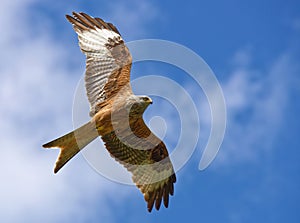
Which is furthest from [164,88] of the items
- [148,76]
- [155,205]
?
[155,205]

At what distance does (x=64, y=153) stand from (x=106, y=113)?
3.79 feet

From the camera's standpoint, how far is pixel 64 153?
38.2 ft

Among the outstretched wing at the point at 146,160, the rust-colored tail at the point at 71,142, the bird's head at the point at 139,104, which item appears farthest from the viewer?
the outstretched wing at the point at 146,160

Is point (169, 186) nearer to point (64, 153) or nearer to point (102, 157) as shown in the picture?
point (102, 157)

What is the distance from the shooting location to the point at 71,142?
11562 millimetres

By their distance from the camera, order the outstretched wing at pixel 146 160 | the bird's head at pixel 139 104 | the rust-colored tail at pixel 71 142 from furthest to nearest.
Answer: the outstretched wing at pixel 146 160, the bird's head at pixel 139 104, the rust-colored tail at pixel 71 142

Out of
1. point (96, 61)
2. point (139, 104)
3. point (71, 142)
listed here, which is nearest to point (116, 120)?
point (139, 104)

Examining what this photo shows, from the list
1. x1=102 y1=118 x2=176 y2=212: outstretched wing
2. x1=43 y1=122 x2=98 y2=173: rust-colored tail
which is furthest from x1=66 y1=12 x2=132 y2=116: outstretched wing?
x1=102 y1=118 x2=176 y2=212: outstretched wing

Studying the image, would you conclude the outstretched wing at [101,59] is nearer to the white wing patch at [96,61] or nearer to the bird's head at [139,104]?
the white wing patch at [96,61]

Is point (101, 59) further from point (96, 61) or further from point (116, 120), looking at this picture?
point (116, 120)

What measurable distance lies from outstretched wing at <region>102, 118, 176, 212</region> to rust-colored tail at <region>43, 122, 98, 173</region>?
68cm

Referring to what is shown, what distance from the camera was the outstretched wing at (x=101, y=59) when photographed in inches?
489

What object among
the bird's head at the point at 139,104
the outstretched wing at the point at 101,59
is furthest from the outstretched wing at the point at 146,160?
the outstretched wing at the point at 101,59

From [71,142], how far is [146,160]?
2.08 m
